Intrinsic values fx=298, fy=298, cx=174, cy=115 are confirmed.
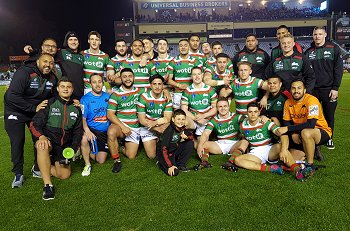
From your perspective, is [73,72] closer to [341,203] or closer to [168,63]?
[168,63]

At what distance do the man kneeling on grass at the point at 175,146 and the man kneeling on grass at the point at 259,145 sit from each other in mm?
684

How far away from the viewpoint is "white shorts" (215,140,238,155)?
4716 millimetres

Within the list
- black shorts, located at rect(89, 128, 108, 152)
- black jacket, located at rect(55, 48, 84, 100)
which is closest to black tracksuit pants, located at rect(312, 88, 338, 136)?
black shorts, located at rect(89, 128, 108, 152)

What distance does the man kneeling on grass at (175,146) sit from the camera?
4.08 m

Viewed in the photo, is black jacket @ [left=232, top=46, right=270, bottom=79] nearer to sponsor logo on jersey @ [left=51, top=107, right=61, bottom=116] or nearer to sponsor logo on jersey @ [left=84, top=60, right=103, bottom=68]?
sponsor logo on jersey @ [left=84, top=60, right=103, bottom=68]

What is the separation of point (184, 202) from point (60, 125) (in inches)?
78.1

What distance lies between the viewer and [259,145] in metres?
4.28

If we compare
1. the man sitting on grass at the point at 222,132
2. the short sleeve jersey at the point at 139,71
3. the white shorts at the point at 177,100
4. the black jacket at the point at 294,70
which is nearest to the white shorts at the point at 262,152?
the man sitting on grass at the point at 222,132

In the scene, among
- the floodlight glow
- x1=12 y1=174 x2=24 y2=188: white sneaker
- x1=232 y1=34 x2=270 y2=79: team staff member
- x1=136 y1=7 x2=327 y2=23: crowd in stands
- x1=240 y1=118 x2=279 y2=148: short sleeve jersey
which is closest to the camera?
x1=12 y1=174 x2=24 y2=188: white sneaker

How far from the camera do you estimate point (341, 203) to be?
9.53 ft

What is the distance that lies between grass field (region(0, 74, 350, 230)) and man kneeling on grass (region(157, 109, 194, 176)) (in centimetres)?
15

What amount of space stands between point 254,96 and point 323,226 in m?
2.47

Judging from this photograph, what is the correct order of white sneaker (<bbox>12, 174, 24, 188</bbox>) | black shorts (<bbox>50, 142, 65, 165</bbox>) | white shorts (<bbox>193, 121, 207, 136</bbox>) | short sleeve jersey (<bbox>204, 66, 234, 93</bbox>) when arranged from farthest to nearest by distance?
short sleeve jersey (<bbox>204, 66, 234, 93</bbox>)
white shorts (<bbox>193, 121, 207, 136</bbox>)
black shorts (<bbox>50, 142, 65, 165</bbox>)
white sneaker (<bbox>12, 174, 24, 188</bbox>)

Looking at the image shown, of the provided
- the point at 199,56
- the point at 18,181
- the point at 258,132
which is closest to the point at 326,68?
the point at 258,132
